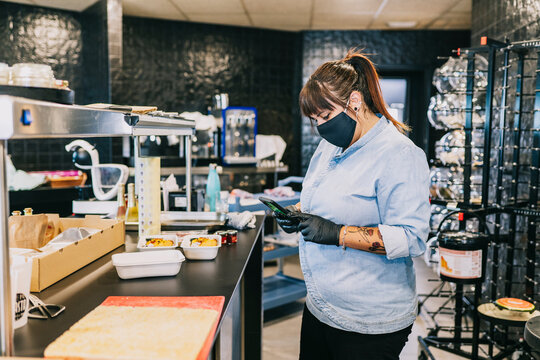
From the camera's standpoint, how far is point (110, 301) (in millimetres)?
1397

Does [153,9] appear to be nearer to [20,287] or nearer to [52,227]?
[52,227]

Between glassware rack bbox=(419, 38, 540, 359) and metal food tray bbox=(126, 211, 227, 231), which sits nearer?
metal food tray bbox=(126, 211, 227, 231)

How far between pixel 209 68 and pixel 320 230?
571cm

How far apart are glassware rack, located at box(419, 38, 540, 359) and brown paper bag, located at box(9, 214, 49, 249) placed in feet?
8.18

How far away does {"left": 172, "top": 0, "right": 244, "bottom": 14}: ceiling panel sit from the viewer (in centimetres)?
578

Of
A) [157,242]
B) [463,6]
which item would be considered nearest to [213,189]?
[157,242]

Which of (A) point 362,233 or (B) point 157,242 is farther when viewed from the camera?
(B) point 157,242

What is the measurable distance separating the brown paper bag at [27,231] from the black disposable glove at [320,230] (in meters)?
1.00

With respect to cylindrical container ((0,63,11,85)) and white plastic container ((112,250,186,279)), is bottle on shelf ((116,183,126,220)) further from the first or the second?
cylindrical container ((0,63,11,85))

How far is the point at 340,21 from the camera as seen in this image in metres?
6.75

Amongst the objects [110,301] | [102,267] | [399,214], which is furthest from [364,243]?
[102,267]

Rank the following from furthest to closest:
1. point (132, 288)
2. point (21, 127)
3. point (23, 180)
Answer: point (23, 180), point (132, 288), point (21, 127)

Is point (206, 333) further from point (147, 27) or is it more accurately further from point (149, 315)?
point (147, 27)

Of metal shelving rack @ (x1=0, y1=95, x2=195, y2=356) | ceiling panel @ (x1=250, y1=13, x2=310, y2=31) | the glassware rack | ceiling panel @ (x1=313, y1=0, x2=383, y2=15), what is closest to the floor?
the glassware rack
